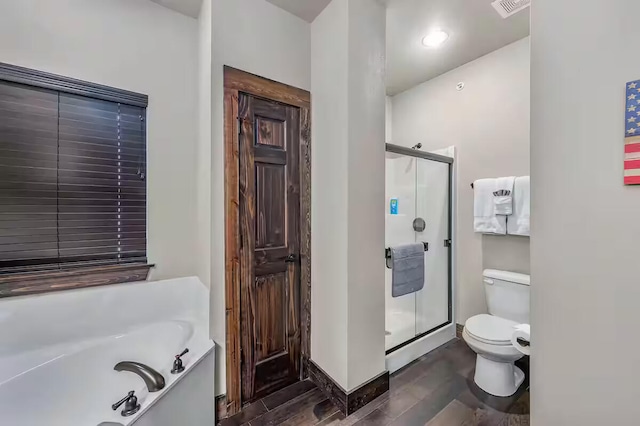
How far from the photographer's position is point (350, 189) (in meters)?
1.69

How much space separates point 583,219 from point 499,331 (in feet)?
4.41

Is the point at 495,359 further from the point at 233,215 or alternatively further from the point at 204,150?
the point at 204,150

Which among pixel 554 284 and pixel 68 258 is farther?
pixel 68 258

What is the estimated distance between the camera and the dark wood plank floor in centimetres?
162

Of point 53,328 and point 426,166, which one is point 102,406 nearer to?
point 53,328

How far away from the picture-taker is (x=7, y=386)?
3.91ft

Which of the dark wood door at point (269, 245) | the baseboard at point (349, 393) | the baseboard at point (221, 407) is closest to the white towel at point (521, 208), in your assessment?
the baseboard at point (349, 393)

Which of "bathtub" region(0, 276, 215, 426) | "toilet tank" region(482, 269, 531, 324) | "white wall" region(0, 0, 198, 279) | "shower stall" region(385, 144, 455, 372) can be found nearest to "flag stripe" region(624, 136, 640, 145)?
"shower stall" region(385, 144, 455, 372)

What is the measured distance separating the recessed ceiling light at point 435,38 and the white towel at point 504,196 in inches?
48.5

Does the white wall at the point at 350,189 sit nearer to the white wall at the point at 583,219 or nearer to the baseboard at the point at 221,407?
the baseboard at the point at 221,407

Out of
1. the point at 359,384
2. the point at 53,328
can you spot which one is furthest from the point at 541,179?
the point at 53,328

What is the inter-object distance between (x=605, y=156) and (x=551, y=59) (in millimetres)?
398

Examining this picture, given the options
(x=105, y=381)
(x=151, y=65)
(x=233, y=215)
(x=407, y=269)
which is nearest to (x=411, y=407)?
(x=407, y=269)

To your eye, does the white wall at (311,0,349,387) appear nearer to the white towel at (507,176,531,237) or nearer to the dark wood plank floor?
the dark wood plank floor
